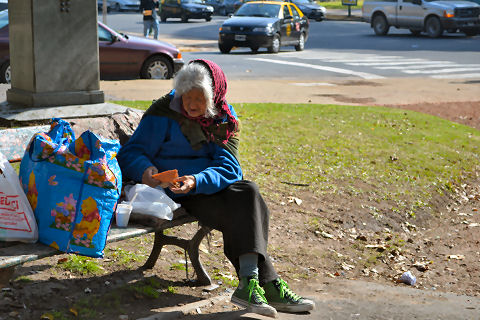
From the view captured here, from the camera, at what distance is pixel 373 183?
7.97 m

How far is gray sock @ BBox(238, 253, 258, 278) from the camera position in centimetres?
417

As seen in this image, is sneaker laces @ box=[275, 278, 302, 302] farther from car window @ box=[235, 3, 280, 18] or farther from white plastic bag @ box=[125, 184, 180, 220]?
car window @ box=[235, 3, 280, 18]

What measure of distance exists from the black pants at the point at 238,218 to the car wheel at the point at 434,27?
998 inches

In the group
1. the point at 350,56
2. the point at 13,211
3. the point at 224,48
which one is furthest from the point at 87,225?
the point at 350,56

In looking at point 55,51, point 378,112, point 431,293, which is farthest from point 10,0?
point 378,112

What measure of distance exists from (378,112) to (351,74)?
627 centimetres

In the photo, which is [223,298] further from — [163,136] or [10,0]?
[10,0]

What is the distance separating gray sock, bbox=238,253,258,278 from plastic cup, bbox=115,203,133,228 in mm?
676

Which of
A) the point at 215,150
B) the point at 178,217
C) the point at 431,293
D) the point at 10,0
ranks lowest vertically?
the point at 431,293

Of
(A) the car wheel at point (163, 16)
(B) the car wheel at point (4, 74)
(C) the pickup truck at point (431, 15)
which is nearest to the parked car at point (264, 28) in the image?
(C) the pickup truck at point (431, 15)

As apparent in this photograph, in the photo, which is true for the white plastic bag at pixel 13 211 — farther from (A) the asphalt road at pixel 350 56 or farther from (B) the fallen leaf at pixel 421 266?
(A) the asphalt road at pixel 350 56

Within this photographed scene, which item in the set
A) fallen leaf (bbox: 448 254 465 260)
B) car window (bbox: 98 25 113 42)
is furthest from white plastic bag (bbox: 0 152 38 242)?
car window (bbox: 98 25 113 42)

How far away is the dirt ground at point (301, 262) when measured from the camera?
4.45 m

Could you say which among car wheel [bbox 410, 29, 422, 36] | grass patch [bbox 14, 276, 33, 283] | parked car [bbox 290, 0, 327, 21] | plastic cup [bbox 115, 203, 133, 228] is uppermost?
parked car [bbox 290, 0, 327, 21]
